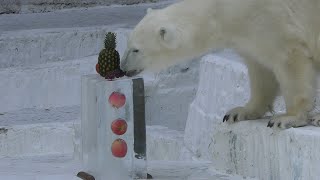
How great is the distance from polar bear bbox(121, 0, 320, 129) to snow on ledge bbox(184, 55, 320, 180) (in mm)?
108

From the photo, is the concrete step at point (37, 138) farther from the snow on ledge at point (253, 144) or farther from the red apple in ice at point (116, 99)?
the red apple in ice at point (116, 99)

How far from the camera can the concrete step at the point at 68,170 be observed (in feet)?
13.5

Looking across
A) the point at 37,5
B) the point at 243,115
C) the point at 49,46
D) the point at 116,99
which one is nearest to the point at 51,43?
the point at 49,46

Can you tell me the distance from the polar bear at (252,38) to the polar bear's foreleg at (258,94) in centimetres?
17

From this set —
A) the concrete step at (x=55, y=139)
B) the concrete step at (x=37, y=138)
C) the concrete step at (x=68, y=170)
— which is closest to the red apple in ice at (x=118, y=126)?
the concrete step at (x=68, y=170)

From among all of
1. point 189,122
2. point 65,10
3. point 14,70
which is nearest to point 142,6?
point 65,10

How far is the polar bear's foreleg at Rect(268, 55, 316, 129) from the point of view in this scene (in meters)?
3.82

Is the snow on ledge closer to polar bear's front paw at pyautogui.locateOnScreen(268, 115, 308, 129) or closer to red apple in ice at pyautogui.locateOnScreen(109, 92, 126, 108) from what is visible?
polar bear's front paw at pyautogui.locateOnScreen(268, 115, 308, 129)

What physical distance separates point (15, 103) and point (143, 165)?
4.18m

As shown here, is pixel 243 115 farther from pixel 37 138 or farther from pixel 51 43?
pixel 51 43

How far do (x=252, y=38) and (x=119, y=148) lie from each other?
798 mm

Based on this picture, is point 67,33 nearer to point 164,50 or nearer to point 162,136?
point 162,136

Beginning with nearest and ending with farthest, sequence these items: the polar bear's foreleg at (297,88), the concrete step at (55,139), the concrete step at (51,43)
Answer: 1. the polar bear's foreleg at (297,88)
2. the concrete step at (55,139)
3. the concrete step at (51,43)

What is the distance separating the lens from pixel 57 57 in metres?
8.31
